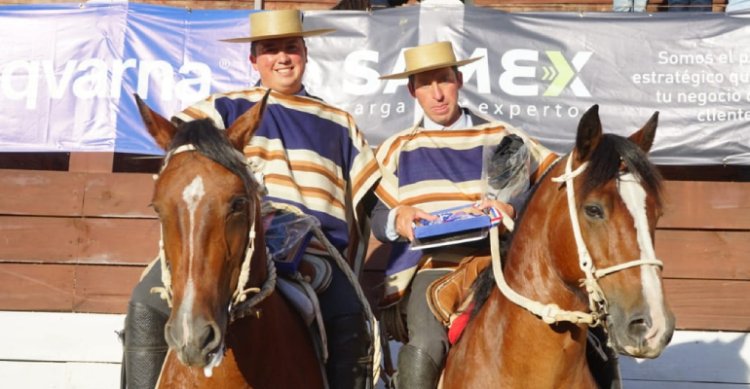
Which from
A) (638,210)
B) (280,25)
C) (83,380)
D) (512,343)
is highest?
(280,25)

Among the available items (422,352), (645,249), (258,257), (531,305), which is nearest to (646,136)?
(645,249)

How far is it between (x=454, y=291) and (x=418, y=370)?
0.42m

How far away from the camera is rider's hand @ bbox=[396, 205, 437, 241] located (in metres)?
4.28

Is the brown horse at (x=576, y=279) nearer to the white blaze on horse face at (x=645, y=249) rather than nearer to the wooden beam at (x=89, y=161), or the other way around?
the white blaze on horse face at (x=645, y=249)

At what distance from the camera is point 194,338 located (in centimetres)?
272

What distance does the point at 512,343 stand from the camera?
3789mm

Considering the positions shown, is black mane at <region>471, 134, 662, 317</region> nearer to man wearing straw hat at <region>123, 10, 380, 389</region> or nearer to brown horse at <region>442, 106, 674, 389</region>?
brown horse at <region>442, 106, 674, 389</region>

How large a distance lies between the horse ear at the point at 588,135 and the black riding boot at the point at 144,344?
1.68 meters

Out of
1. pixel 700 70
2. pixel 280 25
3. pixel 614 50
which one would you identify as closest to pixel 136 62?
pixel 280 25

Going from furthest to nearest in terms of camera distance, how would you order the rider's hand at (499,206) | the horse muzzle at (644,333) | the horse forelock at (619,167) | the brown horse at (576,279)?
the rider's hand at (499,206) → the horse forelock at (619,167) → the brown horse at (576,279) → the horse muzzle at (644,333)

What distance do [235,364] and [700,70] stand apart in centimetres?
448

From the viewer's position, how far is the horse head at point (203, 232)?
2762 mm

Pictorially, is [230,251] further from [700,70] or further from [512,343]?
[700,70]

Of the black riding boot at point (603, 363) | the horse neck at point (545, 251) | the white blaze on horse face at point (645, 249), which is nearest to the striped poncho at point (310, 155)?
the horse neck at point (545, 251)
